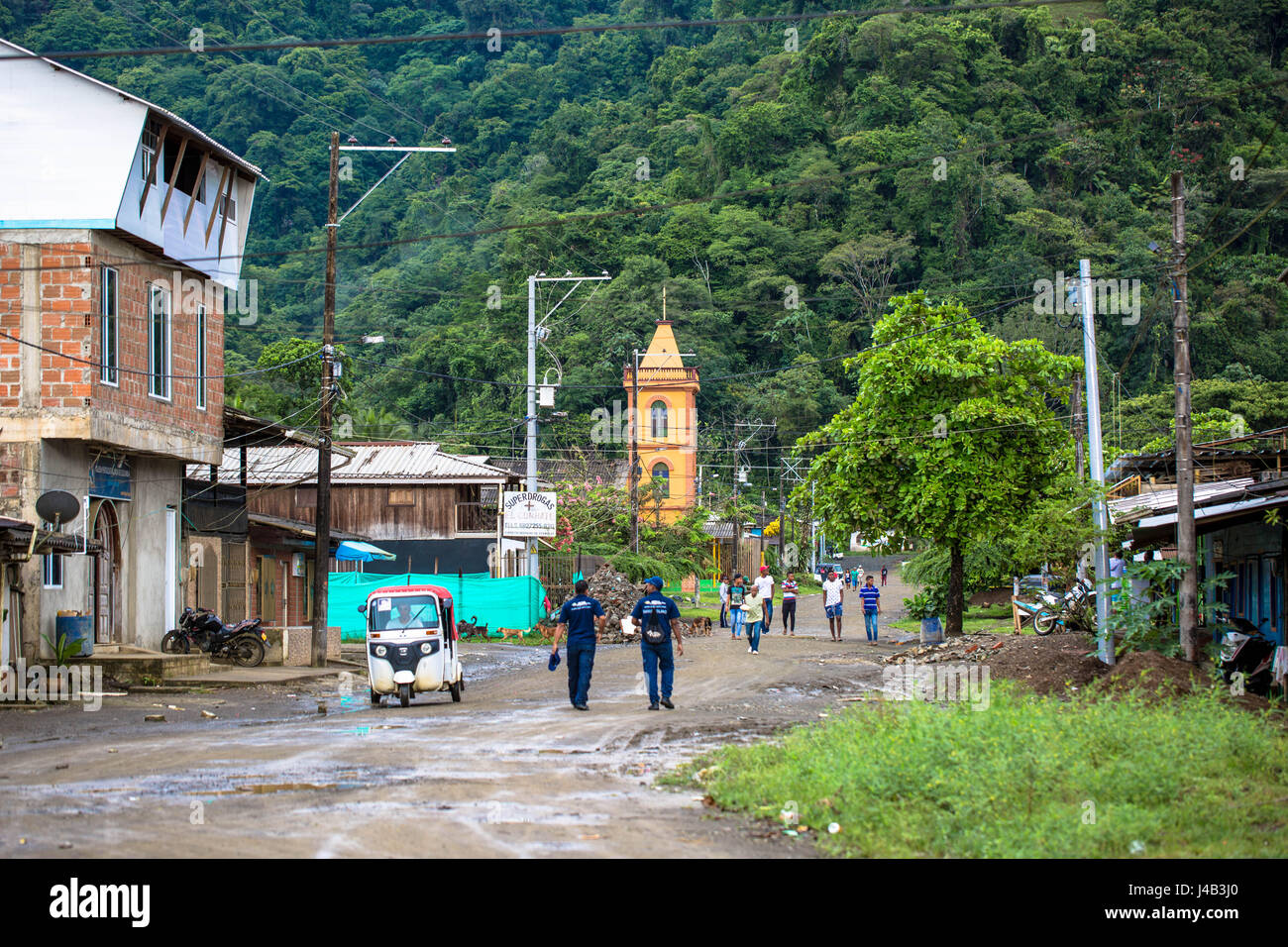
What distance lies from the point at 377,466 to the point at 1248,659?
3187 centimetres

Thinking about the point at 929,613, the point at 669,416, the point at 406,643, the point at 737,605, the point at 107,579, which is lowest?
the point at 929,613

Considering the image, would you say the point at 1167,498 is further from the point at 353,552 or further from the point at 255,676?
the point at 353,552

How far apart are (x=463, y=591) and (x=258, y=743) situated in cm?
2458

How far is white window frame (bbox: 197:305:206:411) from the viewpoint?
26436 mm

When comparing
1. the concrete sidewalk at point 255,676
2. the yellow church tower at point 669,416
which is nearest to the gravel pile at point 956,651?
the concrete sidewalk at point 255,676

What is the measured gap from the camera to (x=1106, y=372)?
65.9 m

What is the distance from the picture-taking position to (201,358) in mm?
26672

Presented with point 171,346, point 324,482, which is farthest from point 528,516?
point 171,346

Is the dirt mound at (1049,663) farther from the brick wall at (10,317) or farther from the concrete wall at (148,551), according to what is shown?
the brick wall at (10,317)

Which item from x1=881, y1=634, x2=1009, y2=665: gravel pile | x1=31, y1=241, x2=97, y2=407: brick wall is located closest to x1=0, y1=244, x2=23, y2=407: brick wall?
x1=31, y1=241, x2=97, y2=407: brick wall

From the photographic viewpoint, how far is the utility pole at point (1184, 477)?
17.1 meters

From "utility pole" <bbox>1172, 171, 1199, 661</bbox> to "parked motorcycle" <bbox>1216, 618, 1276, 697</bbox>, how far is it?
1387 millimetres

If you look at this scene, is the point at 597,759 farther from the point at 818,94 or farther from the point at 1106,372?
the point at 818,94

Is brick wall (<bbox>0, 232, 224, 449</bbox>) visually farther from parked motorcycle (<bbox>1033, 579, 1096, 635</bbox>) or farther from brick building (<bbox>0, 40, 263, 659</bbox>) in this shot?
parked motorcycle (<bbox>1033, 579, 1096, 635</bbox>)
